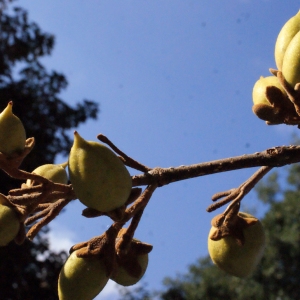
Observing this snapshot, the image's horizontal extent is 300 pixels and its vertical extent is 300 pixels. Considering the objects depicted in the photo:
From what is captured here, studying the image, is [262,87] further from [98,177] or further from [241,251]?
[98,177]

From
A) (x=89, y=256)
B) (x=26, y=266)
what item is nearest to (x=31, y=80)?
(x=26, y=266)

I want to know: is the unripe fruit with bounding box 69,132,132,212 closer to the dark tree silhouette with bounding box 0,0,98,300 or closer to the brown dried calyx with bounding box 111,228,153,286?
the brown dried calyx with bounding box 111,228,153,286

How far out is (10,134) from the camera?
1.71m

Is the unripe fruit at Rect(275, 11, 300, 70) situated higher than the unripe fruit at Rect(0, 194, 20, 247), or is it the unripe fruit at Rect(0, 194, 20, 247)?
the unripe fruit at Rect(275, 11, 300, 70)

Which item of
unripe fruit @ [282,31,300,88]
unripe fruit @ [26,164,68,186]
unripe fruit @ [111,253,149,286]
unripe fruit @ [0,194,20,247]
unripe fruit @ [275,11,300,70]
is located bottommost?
unripe fruit @ [111,253,149,286]

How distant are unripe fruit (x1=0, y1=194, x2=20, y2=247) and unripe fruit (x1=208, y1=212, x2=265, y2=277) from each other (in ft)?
3.05

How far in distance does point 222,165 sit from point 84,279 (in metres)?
0.64

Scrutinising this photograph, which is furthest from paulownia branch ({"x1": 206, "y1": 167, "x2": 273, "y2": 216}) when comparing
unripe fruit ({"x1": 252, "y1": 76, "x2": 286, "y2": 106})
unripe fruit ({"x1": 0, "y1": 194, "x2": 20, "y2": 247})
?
unripe fruit ({"x1": 0, "y1": 194, "x2": 20, "y2": 247})

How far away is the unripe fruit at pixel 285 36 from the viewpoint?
74.2 inches

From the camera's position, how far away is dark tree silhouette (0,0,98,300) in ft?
56.3

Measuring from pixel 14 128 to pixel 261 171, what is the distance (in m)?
0.98

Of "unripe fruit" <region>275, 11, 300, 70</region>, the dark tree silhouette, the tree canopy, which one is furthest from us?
the tree canopy

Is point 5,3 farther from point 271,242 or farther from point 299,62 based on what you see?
point 299,62

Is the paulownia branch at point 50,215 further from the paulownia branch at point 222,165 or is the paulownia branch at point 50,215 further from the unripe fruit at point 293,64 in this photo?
the unripe fruit at point 293,64
